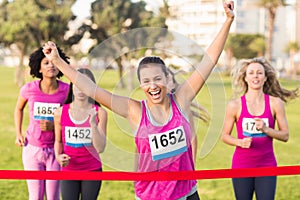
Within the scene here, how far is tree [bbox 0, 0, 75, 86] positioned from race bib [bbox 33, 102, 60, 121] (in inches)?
1443

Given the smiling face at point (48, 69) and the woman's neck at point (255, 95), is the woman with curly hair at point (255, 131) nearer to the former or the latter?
the woman's neck at point (255, 95)

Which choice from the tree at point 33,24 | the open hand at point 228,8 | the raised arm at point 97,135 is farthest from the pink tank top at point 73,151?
the tree at point 33,24

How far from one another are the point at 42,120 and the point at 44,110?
69 millimetres

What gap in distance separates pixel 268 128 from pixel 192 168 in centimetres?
104

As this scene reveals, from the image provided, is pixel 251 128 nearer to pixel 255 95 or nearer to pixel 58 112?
pixel 255 95

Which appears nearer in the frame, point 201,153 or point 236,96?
point 201,153

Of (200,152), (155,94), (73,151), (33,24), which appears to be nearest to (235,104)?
(73,151)

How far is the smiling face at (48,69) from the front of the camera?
4.24m

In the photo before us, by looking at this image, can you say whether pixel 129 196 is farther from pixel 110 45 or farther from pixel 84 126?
pixel 110 45

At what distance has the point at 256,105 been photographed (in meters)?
4.05

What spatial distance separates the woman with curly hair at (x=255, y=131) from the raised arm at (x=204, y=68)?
3.95 feet

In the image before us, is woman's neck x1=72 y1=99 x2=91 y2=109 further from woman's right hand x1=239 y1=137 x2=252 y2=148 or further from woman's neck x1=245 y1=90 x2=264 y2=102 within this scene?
woman's neck x1=245 y1=90 x2=264 y2=102

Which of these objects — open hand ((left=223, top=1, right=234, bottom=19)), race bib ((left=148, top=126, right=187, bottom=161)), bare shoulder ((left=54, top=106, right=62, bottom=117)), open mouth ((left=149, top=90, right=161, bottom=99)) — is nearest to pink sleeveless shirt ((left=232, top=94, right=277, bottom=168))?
bare shoulder ((left=54, top=106, right=62, bottom=117))

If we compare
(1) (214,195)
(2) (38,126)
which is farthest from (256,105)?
(1) (214,195)
